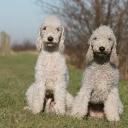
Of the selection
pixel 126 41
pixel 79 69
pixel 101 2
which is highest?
pixel 101 2

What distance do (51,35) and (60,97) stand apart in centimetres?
104

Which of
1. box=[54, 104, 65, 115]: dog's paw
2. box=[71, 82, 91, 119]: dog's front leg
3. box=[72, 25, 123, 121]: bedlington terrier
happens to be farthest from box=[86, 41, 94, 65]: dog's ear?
box=[54, 104, 65, 115]: dog's paw

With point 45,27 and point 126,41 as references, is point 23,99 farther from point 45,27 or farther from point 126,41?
point 126,41

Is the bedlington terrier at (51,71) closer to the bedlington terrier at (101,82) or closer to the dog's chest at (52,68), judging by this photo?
the dog's chest at (52,68)

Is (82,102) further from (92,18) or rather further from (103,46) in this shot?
(92,18)

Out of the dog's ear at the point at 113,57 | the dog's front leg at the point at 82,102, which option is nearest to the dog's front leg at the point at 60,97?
the dog's front leg at the point at 82,102

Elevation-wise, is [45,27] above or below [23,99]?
above

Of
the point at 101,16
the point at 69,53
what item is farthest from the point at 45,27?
the point at 69,53

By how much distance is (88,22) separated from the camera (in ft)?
68.8

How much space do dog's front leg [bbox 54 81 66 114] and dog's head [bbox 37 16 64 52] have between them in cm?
58

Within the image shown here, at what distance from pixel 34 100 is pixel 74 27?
483 inches

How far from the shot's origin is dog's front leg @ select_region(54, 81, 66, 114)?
30.9 ft

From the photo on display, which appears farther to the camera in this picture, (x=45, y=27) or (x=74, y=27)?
(x=74, y=27)

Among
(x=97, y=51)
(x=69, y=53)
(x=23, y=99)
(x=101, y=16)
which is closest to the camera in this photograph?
(x=97, y=51)
